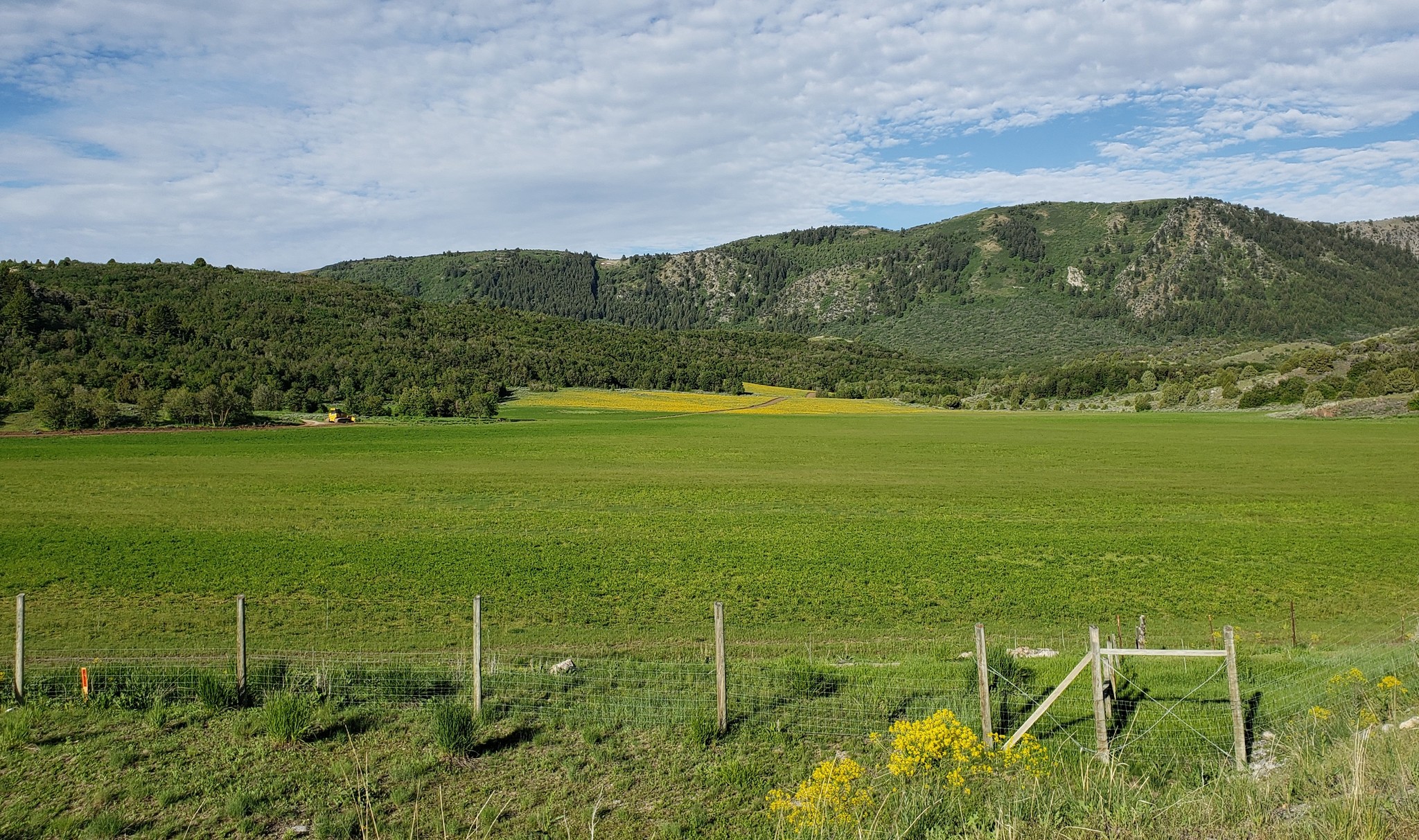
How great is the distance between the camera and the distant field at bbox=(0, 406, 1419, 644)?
19312mm

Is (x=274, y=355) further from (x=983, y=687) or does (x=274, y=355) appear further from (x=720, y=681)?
(x=983, y=687)

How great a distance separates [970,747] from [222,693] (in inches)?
405

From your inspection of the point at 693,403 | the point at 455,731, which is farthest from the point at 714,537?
the point at 693,403

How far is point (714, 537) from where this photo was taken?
29156 mm

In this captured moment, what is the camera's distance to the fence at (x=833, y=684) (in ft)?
32.2

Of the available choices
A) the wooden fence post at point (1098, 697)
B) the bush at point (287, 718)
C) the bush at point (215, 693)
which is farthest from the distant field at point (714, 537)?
the wooden fence post at point (1098, 697)

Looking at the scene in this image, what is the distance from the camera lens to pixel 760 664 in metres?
13.8

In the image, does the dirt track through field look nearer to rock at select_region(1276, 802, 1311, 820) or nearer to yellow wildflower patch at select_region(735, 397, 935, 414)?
yellow wildflower patch at select_region(735, 397, 935, 414)

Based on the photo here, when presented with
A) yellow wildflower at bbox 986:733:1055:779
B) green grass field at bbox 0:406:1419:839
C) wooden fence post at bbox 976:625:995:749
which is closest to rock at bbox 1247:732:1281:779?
green grass field at bbox 0:406:1419:839

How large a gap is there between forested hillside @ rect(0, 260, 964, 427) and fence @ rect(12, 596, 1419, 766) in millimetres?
91618

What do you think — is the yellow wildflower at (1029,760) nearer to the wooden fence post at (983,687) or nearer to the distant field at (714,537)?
the wooden fence post at (983,687)

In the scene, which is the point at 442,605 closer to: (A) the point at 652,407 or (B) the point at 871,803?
(B) the point at 871,803

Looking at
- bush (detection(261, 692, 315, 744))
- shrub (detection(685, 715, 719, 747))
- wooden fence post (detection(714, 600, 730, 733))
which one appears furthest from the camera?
wooden fence post (detection(714, 600, 730, 733))

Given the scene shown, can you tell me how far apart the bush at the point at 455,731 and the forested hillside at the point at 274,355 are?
96631 mm
